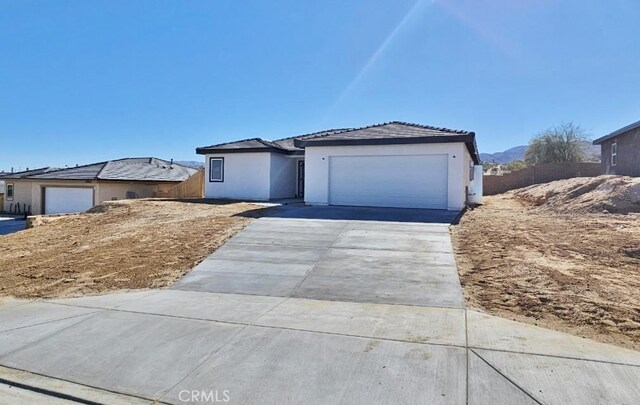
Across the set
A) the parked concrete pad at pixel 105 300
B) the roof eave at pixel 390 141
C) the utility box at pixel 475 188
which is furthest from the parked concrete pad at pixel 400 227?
the utility box at pixel 475 188

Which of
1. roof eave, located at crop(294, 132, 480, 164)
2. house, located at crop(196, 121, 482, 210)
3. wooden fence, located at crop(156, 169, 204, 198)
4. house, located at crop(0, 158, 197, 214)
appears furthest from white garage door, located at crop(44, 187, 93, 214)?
roof eave, located at crop(294, 132, 480, 164)

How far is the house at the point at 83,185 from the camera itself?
29.8 meters

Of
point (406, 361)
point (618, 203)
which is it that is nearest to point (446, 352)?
point (406, 361)

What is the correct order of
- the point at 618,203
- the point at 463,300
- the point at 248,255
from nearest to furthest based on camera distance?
the point at 463,300 → the point at 248,255 → the point at 618,203

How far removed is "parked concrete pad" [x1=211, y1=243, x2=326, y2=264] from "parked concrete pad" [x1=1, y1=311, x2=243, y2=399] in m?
3.44

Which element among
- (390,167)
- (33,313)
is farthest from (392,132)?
(33,313)

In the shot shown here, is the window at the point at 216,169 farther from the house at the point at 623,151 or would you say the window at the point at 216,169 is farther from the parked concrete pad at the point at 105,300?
the house at the point at 623,151

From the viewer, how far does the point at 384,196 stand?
16.7 m

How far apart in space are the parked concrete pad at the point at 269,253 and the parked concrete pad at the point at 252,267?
8.4 inches

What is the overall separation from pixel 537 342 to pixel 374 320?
194cm

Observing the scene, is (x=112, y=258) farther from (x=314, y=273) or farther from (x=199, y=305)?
(x=314, y=273)

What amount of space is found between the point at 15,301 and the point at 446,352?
7020mm

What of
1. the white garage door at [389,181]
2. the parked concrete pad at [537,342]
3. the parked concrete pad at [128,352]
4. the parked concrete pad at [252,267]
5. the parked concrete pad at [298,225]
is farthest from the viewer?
the white garage door at [389,181]
